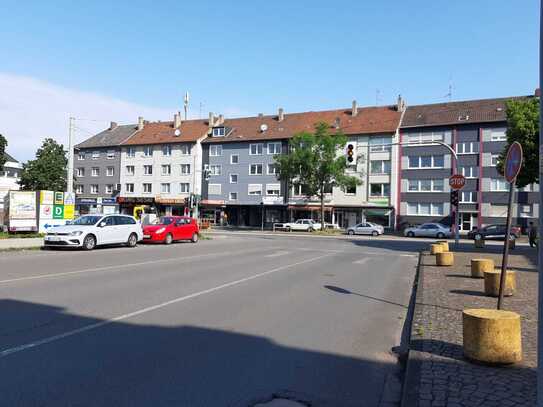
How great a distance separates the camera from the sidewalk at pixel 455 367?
14.0 ft

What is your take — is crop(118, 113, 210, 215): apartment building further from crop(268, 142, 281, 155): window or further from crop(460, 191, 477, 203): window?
crop(460, 191, 477, 203): window

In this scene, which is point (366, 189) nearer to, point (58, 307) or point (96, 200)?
point (96, 200)

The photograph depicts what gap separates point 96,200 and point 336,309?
69624 millimetres

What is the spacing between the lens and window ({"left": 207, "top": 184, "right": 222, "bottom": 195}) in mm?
66750

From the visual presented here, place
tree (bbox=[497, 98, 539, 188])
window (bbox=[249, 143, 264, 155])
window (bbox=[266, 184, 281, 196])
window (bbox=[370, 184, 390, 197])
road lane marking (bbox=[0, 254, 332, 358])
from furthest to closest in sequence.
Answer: window (bbox=[249, 143, 264, 155]) → window (bbox=[266, 184, 281, 196]) → window (bbox=[370, 184, 390, 197]) → tree (bbox=[497, 98, 539, 188]) → road lane marking (bbox=[0, 254, 332, 358])

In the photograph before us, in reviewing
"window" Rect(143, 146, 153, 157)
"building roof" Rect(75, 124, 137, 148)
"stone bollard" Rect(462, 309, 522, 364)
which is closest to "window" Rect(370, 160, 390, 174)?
"window" Rect(143, 146, 153, 157)

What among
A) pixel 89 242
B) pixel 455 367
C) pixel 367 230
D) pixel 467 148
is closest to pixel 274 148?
pixel 367 230

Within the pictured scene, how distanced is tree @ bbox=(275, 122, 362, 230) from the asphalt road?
37938 mm

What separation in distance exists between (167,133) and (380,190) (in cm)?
3248

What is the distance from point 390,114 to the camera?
59.8 meters

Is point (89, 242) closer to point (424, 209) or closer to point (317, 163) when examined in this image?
point (317, 163)

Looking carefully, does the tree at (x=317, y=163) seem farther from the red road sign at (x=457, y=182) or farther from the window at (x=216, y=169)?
the red road sign at (x=457, y=182)

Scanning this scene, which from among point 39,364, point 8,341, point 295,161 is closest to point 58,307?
point 8,341

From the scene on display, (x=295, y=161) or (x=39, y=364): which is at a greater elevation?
(x=295, y=161)
